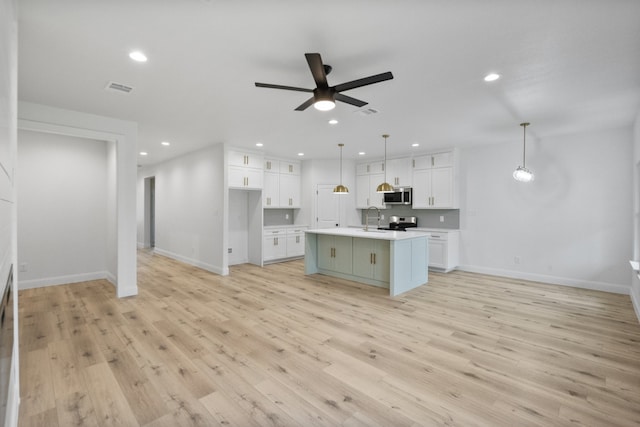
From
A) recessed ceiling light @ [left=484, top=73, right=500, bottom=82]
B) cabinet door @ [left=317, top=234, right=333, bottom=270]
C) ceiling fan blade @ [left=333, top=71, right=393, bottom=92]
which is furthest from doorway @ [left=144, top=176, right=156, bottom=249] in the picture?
recessed ceiling light @ [left=484, top=73, right=500, bottom=82]

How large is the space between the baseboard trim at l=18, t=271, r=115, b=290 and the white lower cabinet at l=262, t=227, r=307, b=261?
3.01 metres

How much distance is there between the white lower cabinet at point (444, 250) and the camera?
20.2ft

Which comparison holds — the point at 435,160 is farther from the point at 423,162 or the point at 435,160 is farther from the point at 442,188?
the point at 442,188

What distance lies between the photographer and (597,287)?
16.3ft

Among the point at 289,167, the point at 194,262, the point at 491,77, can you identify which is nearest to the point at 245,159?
the point at 289,167

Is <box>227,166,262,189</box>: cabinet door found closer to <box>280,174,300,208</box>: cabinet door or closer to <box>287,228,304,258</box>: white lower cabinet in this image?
<box>280,174,300,208</box>: cabinet door

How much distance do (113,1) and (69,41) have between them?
812mm

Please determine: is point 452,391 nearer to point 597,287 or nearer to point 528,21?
point 528,21

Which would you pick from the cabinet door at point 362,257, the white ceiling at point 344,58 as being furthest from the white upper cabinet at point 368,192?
the white ceiling at point 344,58

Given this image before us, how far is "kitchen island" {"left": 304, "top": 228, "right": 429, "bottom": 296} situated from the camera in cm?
468

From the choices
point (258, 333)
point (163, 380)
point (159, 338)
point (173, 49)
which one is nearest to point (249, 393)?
point (163, 380)

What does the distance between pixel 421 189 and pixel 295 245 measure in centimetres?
332

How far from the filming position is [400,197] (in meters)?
7.07

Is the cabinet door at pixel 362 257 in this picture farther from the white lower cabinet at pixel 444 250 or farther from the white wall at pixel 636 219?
the white wall at pixel 636 219
